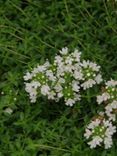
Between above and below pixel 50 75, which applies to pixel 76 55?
above

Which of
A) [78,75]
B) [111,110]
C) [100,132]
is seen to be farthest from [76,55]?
[100,132]

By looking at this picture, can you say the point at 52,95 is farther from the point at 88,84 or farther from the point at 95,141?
the point at 95,141

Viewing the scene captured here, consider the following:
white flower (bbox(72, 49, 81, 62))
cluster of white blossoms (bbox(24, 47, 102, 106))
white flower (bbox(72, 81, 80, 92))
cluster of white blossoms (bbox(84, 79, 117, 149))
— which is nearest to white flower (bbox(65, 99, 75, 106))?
cluster of white blossoms (bbox(24, 47, 102, 106))

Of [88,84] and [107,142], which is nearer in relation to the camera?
[107,142]

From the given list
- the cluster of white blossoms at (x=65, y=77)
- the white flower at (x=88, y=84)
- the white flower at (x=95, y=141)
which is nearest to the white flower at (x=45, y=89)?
the cluster of white blossoms at (x=65, y=77)

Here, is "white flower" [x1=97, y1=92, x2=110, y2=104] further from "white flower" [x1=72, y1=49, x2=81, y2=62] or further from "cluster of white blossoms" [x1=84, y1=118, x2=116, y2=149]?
"white flower" [x1=72, y1=49, x2=81, y2=62]

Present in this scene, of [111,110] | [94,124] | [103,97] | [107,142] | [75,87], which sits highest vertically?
[75,87]

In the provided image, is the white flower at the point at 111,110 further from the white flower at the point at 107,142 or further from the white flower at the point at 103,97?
the white flower at the point at 107,142

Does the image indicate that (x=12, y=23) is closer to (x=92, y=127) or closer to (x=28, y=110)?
(x=28, y=110)
